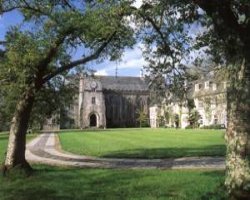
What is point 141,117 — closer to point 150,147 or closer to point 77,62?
point 150,147

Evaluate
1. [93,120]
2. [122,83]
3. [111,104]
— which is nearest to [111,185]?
[93,120]

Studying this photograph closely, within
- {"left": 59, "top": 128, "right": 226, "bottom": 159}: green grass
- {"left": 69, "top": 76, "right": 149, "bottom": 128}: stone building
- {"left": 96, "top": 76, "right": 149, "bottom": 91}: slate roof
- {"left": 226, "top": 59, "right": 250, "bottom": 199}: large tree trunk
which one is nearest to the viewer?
{"left": 226, "top": 59, "right": 250, "bottom": 199}: large tree trunk

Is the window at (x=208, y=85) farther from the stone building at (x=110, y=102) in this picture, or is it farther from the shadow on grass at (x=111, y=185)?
the shadow on grass at (x=111, y=185)

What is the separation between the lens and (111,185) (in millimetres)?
14992

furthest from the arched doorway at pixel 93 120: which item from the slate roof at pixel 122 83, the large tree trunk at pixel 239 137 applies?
the large tree trunk at pixel 239 137

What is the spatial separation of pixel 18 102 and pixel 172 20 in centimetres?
767

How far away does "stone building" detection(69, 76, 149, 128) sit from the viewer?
12181 cm

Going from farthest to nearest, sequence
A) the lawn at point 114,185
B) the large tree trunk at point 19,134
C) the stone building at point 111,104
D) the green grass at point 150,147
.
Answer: the stone building at point 111,104 → the green grass at point 150,147 → the large tree trunk at point 19,134 → the lawn at point 114,185

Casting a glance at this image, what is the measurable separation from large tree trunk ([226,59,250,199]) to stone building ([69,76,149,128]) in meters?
108

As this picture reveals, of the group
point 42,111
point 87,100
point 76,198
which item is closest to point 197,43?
point 76,198

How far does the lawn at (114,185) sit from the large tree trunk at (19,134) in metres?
0.89

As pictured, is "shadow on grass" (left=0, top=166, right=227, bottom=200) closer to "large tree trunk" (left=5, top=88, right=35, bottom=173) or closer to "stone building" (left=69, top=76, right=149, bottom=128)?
"large tree trunk" (left=5, top=88, right=35, bottom=173)

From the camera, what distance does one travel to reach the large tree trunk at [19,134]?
18.9 metres

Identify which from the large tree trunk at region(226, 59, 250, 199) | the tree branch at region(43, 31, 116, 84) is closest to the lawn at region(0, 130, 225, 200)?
the large tree trunk at region(226, 59, 250, 199)
